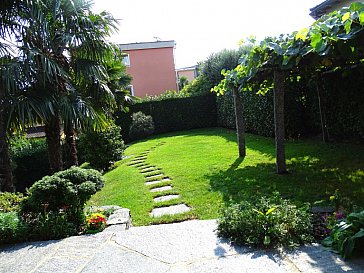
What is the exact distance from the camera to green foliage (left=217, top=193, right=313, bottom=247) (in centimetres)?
276

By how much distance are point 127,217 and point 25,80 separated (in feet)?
10.1

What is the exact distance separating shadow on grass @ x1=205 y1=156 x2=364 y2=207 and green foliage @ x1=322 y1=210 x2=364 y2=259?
1320mm

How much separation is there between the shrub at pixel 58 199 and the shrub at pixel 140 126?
12.1m

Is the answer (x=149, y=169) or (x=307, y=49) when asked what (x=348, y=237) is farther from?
(x=149, y=169)

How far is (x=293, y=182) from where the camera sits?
16.4 ft

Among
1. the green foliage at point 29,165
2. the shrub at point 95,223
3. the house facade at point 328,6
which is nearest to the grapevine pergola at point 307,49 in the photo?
the shrub at point 95,223

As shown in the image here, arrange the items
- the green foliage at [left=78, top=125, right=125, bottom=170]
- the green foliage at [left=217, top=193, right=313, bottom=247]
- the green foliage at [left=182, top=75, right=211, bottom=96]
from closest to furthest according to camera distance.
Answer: the green foliage at [left=217, top=193, right=313, bottom=247], the green foliage at [left=78, top=125, right=125, bottom=170], the green foliage at [left=182, top=75, right=211, bottom=96]

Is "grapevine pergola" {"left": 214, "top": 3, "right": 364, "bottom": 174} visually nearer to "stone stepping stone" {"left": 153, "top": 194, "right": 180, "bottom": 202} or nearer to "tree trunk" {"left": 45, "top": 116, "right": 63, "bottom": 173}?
"stone stepping stone" {"left": 153, "top": 194, "right": 180, "bottom": 202}

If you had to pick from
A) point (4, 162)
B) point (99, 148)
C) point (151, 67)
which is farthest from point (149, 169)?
point (151, 67)

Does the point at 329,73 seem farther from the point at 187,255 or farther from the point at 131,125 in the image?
the point at 131,125

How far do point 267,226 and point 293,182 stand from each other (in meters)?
2.40

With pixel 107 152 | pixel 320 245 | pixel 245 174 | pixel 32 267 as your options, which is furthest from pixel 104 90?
pixel 320 245

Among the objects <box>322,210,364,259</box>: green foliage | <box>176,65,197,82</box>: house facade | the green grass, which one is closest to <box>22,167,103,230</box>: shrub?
the green grass

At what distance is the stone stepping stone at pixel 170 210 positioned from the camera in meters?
4.19
